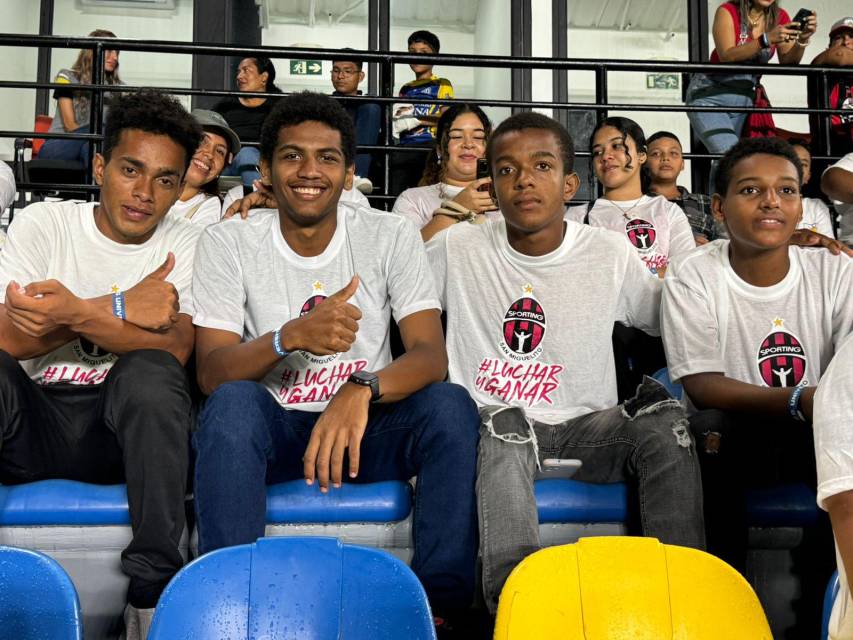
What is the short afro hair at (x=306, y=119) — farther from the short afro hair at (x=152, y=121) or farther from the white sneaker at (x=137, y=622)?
the white sneaker at (x=137, y=622)

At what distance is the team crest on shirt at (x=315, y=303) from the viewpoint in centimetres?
217

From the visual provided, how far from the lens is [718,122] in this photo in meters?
4.09

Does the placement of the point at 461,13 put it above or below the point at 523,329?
above

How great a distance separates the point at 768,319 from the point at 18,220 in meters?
1.84

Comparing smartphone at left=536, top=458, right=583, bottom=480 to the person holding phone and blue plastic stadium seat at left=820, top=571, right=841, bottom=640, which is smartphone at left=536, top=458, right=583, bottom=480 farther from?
the person holding phone

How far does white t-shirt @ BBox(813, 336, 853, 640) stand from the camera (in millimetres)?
1088

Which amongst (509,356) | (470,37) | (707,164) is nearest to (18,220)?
(509,356)

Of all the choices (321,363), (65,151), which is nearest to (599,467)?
(321,363)

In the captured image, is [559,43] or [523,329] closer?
[523,329]

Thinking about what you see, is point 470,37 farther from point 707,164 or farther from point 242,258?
point 242,258

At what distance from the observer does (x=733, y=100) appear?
402 cm

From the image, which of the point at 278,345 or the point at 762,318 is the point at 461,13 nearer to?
the point at 762,318

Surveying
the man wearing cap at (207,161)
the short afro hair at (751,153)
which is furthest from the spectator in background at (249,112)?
the short afro hair at (751,153)

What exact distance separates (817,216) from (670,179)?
0.60 metres
